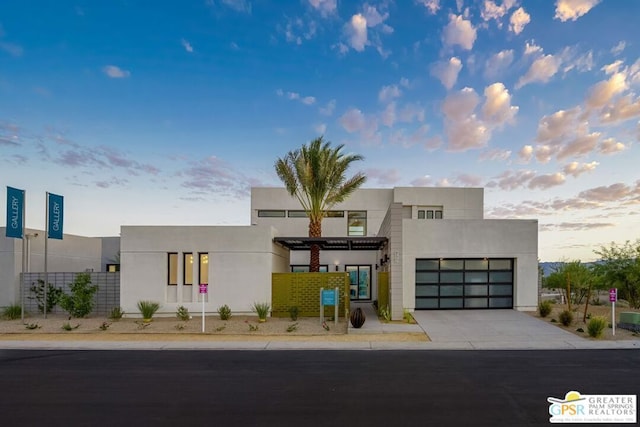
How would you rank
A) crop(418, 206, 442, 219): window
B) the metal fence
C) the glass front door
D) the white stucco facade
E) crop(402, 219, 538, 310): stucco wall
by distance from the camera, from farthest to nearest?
crop(418, 206, 442, 219): window < the glass front door < crop(402, 219, 538, 310): stucco wall < the white stucco facade < the metal fence

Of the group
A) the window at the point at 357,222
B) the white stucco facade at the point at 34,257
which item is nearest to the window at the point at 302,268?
the window at the point at 357,222

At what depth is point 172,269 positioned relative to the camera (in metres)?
17.7

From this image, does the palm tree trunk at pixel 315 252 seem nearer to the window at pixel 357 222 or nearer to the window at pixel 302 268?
the window at pixel 302 268

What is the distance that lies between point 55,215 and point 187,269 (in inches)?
265

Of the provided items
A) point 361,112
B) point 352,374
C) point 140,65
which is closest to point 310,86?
point 361,112

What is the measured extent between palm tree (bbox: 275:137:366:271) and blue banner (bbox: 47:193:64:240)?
10446mm

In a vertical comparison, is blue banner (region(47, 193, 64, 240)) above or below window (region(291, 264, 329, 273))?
above

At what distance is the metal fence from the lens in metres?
18.2

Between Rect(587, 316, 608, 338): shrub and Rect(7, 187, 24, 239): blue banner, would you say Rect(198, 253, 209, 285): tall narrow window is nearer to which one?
Rect(7, 187, 24, 239): blue banner

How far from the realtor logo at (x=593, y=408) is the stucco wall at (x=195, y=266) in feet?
41.0

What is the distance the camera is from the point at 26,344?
40.9 ft

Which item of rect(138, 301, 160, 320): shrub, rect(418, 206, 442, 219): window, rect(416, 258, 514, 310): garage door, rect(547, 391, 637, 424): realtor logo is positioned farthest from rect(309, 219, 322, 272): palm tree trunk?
rect(547, 391, 637, 424): realtor logo

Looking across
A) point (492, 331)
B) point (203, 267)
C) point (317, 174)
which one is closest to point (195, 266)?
point (203, 267)

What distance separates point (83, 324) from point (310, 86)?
14.8 meters
